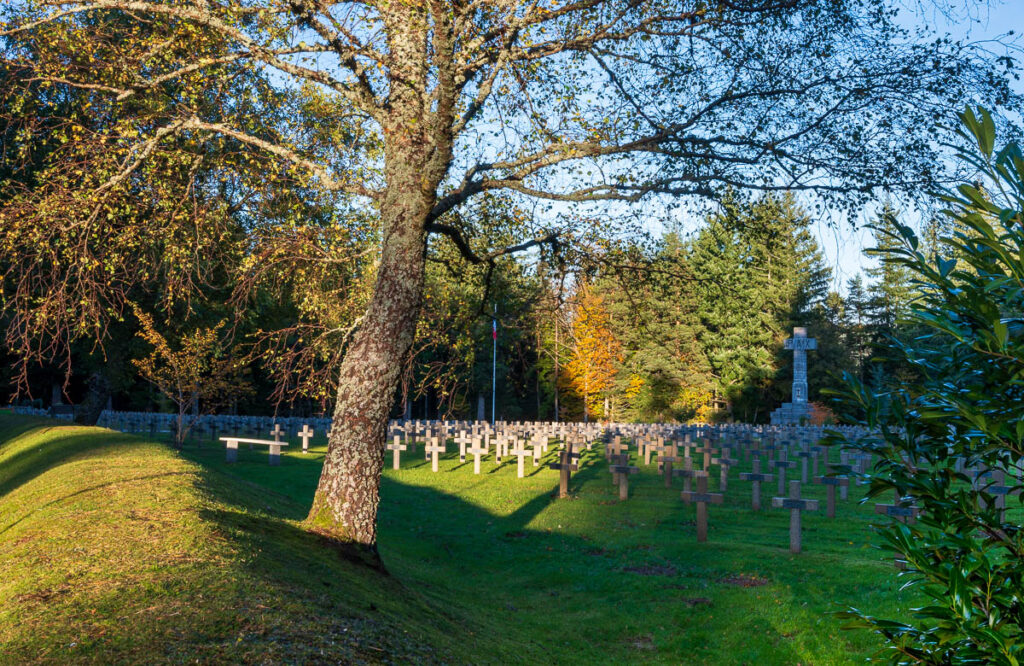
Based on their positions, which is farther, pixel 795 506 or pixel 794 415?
pixel 794 415

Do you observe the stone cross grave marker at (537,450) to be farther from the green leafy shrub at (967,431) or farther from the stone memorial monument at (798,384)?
the green leafy shrub at (967,431)

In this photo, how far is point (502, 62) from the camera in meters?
8.03

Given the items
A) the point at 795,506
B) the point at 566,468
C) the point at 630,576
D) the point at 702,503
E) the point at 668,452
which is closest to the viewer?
the point at 630,576

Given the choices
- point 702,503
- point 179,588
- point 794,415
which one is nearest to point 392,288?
point 179,588

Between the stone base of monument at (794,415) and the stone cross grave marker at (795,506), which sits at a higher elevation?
the stone base of monument at (794,415)

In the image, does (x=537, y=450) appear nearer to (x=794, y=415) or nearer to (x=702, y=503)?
(x=702, y=503)

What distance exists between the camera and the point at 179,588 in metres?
5.43

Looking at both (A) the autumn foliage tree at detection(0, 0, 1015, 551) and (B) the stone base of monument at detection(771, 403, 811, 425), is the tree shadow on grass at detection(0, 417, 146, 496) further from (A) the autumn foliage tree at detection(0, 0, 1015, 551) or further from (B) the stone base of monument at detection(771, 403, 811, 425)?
(B) the stone base of monument at detection(771, 403, 811, 425)

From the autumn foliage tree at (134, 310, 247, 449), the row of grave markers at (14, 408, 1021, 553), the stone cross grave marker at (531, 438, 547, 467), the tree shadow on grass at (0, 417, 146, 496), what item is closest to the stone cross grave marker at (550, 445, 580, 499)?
the row of grave markers at (14, 408, 1021, 553)

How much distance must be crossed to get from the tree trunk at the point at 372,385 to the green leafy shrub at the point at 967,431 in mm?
5791

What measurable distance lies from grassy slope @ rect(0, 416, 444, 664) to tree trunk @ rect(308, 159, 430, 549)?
0.49 metres

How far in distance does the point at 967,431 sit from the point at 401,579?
24.6 ft

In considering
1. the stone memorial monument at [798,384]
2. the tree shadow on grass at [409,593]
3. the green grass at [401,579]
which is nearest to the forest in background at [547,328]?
the green grass at [401,579]

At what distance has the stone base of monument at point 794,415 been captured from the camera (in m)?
40.2
